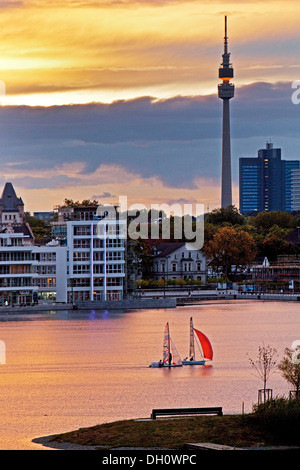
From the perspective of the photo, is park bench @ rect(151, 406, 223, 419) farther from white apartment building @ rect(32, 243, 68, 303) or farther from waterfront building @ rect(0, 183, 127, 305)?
white apartment building @ rect(32, 243, 68, 303)

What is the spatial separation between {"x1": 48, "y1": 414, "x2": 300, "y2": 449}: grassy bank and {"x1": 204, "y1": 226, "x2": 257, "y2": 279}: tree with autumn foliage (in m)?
133

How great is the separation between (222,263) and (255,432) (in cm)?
13972

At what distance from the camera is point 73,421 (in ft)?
140

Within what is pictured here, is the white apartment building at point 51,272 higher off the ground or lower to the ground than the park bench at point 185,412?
higher

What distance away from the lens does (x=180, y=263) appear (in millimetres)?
170500

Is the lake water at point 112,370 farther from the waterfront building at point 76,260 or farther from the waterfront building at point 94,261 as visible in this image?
the waterfront building at point 94,261

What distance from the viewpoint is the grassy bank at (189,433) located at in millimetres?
31922

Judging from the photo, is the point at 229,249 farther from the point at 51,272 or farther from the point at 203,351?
the point at 203,351

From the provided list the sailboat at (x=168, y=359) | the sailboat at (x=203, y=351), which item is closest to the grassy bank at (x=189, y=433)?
the sailboat at (x=168, y=359)

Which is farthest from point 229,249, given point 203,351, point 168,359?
point 168,359

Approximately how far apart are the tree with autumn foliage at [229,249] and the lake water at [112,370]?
52065 millimetres

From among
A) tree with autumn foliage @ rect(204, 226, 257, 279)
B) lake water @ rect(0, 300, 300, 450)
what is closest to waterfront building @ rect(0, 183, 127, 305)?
lake water @ rect(0, 300, 300, 450)

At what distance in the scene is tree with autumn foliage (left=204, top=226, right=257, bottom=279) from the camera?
16962 centimetres
